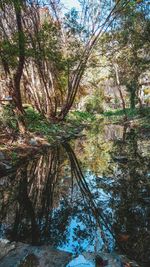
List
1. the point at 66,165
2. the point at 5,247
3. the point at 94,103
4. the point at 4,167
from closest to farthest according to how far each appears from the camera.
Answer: the point at 5,247
the point at 4,167
the point at 66,165
the point at 94,103

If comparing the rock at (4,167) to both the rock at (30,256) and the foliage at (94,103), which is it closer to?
the rock at (30,256)

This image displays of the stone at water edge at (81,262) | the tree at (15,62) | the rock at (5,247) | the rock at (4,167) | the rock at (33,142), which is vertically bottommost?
the stone at water edge at (81,262)

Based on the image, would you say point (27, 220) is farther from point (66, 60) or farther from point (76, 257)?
point (66, 60)

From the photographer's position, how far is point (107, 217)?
420 centimetres

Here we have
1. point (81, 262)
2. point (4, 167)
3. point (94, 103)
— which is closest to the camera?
point (81, 262)

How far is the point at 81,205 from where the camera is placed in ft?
15.8

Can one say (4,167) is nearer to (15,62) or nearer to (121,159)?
(121,159)

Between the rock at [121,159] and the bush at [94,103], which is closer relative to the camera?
the rock at [121,159]

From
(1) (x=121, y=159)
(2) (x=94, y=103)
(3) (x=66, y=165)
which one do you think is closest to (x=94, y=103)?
(2) (x=94, y=103)

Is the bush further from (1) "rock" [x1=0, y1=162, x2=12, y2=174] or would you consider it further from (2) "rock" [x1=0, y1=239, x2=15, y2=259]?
(2) "rock" [x1=0, y1=239, x2=15, y2=259]

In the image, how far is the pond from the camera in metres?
3.57

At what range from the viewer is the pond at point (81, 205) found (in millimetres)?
3572

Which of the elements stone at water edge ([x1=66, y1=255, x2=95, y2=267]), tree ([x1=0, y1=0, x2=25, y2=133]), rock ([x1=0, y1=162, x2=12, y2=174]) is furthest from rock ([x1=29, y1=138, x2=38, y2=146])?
stone at water edge ([x1=66, y1=255, x2=95, y2=267])

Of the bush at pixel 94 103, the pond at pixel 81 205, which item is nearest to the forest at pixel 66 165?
the pond at pixel 81 205
